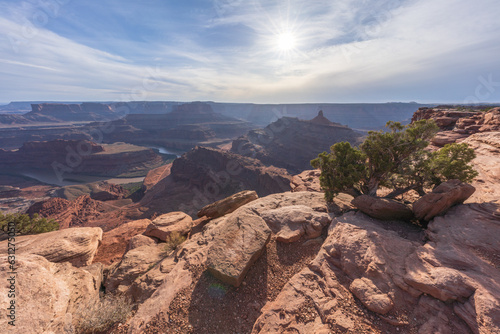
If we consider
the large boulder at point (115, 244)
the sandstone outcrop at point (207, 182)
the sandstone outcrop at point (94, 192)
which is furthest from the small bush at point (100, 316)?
the sandstone outcrop at point (94, 192)

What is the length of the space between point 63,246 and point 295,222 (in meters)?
13.8

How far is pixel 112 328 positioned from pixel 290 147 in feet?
300

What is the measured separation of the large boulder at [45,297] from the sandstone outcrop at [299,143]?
239 feet

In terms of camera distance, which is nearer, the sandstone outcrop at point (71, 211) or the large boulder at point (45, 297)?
the large boulder at point (45, 297)

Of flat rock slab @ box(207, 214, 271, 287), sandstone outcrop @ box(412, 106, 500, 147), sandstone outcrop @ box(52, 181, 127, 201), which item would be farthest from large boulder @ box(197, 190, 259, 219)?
sandstone outcrop @ box(52, 181, 127, 201)

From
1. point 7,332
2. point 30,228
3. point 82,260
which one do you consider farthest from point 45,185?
point 7,332

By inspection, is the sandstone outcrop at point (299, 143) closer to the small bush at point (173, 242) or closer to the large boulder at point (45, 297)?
the small bush at point (173, 242)

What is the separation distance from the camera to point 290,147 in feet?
305

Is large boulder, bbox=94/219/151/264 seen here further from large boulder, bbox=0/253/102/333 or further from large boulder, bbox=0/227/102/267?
large boulder, bbox=0/253/102/333

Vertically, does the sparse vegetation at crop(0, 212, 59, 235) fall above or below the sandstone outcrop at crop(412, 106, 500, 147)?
below

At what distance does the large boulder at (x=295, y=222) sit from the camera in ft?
30.7

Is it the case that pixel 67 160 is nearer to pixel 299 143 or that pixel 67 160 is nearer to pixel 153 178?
pixel 153 178

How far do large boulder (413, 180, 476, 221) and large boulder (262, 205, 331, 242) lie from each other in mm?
4238

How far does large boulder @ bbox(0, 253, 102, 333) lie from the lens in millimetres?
6031
